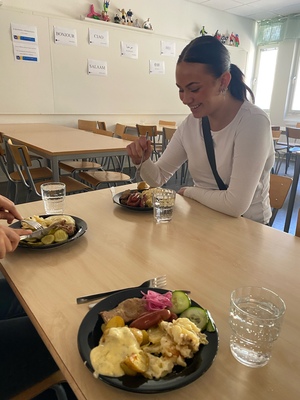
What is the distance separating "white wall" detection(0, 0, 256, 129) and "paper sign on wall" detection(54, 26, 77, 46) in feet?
0.57

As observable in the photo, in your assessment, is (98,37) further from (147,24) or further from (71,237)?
(71,237)

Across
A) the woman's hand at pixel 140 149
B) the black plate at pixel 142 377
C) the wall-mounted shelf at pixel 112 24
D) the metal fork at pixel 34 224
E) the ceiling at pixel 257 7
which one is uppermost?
the ceiling at pixel 257 7

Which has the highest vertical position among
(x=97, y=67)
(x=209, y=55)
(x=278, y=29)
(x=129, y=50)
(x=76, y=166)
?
(x=278, y=29)

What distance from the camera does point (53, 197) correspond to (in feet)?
3.55

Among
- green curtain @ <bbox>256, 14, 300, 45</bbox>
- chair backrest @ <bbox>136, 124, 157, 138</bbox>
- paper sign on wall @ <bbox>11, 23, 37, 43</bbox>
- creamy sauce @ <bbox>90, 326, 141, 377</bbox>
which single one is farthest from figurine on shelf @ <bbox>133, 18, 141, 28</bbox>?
creamy sauce @ <bbox>90, 326, 141, 377</bbox>

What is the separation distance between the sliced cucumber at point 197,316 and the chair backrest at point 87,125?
3986 mm

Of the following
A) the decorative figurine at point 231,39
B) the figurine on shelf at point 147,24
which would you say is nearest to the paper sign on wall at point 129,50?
the figurine on shelf at point 147,24

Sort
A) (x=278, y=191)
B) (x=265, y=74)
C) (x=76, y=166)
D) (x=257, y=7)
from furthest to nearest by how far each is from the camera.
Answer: (x=265, y=74) → (x=257, y=7) → (x=76, y=166) → (x=278, y=191)

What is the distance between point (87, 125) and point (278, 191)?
347 centimetres

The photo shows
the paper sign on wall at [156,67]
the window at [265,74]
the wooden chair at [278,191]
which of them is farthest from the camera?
the window at [265,74]

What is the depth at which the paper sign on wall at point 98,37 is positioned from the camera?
4.48 meters

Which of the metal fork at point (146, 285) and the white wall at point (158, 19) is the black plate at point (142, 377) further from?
the white wall at point (158, 19)

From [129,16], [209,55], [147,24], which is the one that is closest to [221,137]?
[209,55]

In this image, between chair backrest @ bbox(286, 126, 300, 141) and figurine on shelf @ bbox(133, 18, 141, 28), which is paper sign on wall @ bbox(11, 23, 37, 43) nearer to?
figurine on shelf @ bbox(133, 18, 141, 28)
